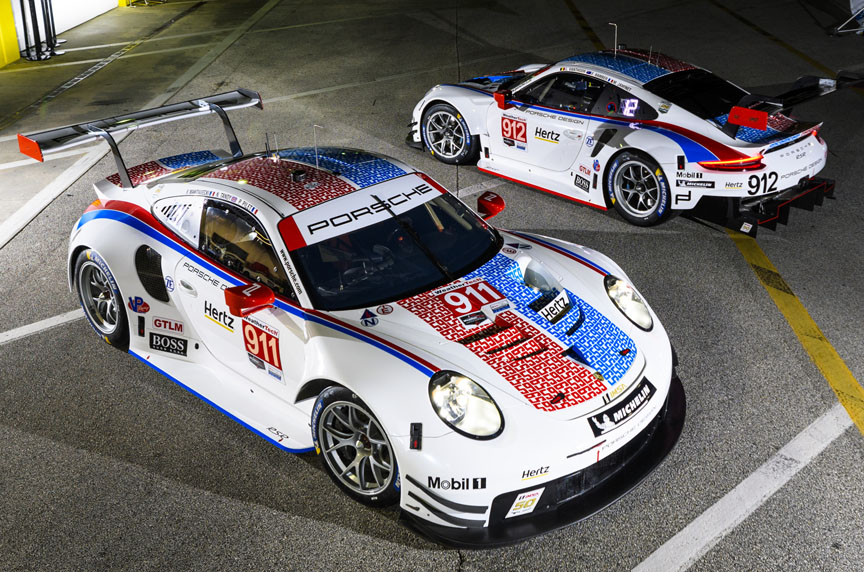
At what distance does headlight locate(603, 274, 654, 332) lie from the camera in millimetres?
4441

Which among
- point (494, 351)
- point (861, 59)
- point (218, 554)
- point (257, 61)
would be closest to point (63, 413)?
point (218, 554)

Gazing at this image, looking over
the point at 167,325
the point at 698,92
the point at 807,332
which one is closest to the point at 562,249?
the point at 807,332

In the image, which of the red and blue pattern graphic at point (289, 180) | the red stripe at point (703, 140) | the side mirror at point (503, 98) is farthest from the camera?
the side mirror at point (503, 98)

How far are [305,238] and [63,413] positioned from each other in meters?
1.93

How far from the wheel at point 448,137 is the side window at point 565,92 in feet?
2.66

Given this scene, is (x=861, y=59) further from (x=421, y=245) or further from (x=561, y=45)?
(x=421, y=245)

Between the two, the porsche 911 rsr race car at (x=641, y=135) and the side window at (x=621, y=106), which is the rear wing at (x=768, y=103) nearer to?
the porsche 911 rsr race car at (x=641, y=135)

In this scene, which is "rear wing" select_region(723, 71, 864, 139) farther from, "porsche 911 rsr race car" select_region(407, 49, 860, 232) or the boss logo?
the boss logo

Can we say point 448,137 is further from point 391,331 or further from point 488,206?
point 391,331

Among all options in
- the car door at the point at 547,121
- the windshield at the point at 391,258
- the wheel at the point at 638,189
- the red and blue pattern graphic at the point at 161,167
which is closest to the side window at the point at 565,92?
the car door at the point at 547,121

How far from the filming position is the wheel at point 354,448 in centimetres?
384

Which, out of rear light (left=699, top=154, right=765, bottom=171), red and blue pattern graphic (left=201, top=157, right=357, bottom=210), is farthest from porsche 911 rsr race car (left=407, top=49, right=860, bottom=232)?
red and blue pattern graphic (left=201, top=157, right=357, bottom=210)

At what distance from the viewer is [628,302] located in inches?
179

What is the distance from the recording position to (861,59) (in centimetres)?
1238
